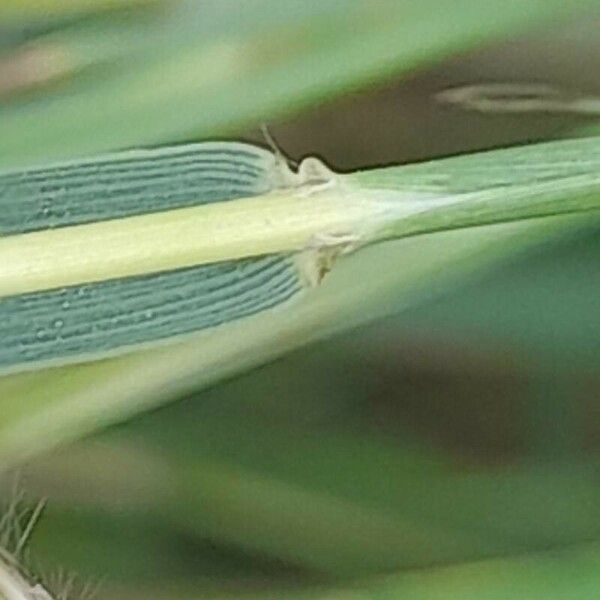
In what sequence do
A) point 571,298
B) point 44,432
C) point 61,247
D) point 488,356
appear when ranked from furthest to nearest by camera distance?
point 488,356
point 571,298
point 44,432
point 61,247

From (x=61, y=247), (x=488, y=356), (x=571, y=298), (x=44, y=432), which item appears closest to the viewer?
(x=61, y=247)

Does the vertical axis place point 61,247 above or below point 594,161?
below

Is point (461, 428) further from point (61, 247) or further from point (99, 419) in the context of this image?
point (61, 247)

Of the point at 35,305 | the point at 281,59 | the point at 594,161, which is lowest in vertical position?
the point at 35,305

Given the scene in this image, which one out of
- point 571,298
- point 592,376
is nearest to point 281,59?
point 571,298

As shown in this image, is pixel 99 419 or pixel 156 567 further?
pixel 156 567

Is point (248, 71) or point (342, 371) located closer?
point (248, 71)

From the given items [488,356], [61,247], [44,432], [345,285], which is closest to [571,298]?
[488,356]
